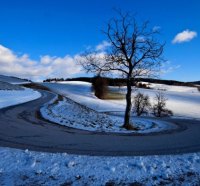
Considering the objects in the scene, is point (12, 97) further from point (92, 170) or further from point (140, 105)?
point (140, 105)

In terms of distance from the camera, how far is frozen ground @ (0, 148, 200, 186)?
7109mm

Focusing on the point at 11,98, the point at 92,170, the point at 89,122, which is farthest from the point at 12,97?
the point at 92,170

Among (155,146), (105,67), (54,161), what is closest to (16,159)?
(54,161)

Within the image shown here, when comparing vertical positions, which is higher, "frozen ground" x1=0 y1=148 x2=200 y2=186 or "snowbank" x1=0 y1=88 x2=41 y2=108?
"frozen ground" x1=0 y1=148 x2=200 y2=186

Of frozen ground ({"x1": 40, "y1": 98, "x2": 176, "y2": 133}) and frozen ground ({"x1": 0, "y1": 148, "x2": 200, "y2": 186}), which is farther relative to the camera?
frozen ground ({"x1": 40, "y1": 98, "x2": 176, "y2": 133})

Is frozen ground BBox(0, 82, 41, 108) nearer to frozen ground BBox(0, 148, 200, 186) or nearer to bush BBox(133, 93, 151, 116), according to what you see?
frozen ground BBox(0, 148, 200, 186)

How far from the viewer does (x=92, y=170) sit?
781 centimetres

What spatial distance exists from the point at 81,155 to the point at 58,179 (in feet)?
7.92

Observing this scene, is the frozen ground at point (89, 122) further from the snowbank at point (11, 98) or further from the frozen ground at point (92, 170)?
the frozen ground at point (92, 170)

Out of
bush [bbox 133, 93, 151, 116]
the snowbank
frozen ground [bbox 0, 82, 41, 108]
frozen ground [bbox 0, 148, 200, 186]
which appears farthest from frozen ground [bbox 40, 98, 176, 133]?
bush [bbox 133, 93, 151, 116]

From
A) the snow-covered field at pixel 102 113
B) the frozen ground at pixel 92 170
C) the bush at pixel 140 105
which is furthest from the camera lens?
the bush at pixel 140 105

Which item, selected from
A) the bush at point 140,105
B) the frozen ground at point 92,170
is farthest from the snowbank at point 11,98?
the bush at point 140,105

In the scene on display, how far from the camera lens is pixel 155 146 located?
39.9 ft

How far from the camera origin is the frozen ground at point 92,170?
7.11m
